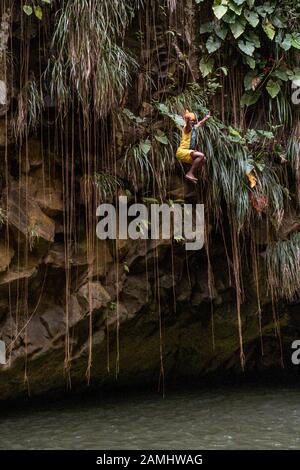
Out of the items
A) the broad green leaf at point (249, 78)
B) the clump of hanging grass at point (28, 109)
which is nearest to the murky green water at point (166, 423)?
the clump of hanging grass at point (28, 109)

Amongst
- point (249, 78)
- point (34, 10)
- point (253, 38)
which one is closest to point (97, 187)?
point (34, 10)

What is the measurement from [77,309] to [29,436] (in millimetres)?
1115

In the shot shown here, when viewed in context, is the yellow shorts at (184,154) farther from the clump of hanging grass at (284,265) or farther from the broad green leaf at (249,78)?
the clump of hanging grass at (284,265)

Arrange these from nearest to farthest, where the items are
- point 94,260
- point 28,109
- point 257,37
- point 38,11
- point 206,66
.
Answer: point 38,11
point 28,109
point 94,260
point 206,66
point 257,37

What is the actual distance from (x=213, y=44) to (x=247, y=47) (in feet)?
1.09

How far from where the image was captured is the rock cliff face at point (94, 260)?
4.87m

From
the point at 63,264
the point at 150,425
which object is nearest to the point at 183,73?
the point at 63,264

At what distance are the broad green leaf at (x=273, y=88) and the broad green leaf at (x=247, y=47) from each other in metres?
0.35

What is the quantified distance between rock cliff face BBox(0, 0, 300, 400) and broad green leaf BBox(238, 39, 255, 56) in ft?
1.39

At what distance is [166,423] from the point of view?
493 cm

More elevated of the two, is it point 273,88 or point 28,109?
point 273,88

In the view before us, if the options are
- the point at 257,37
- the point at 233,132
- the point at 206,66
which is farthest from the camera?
the point at 257,37

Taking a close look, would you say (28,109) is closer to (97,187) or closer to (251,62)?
(97,187)
